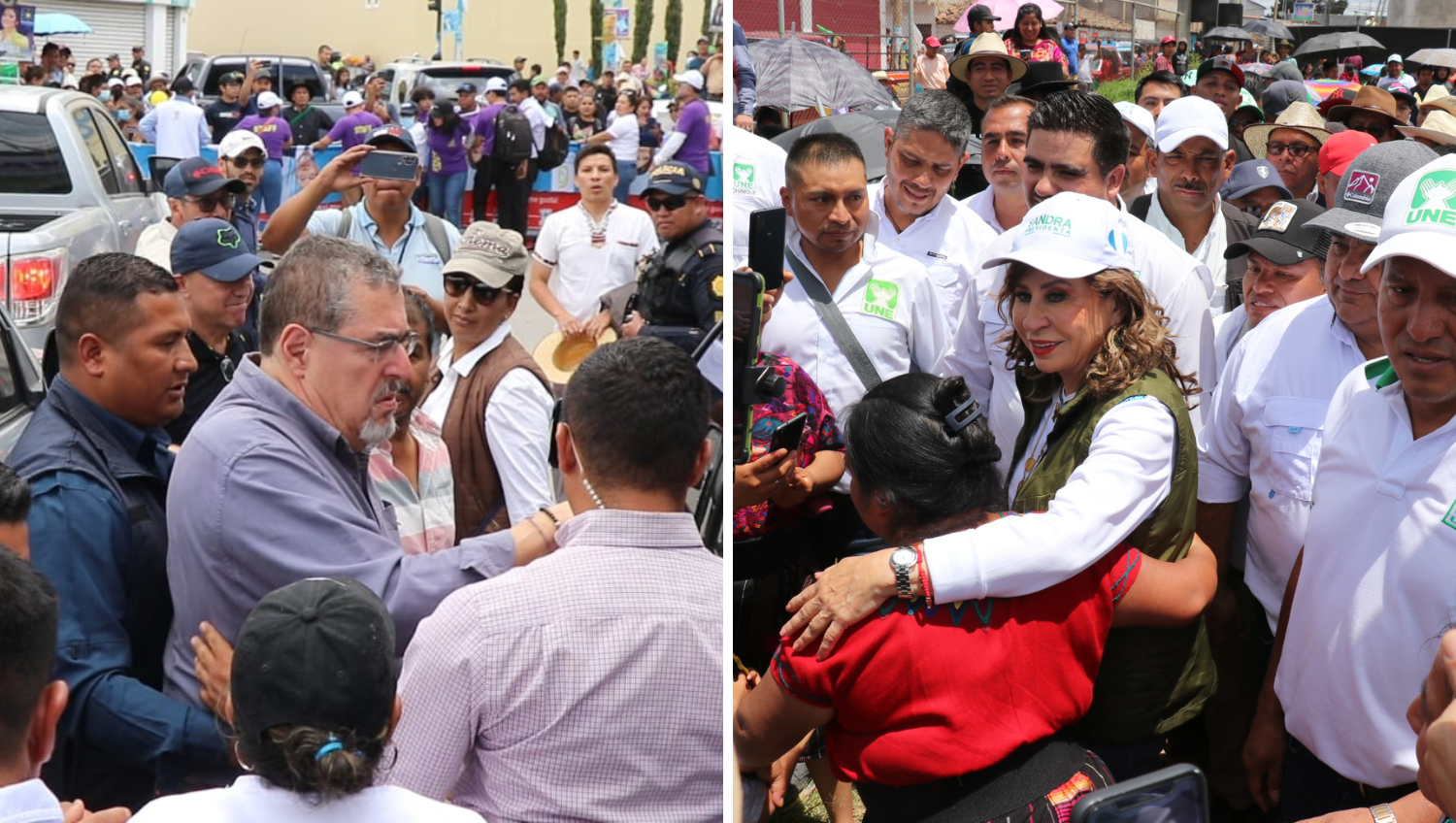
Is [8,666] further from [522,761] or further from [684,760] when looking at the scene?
[684,760]

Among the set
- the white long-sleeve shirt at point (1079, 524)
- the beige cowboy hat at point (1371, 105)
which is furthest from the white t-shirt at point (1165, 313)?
the beige cowboy hat at point (1371, 105)

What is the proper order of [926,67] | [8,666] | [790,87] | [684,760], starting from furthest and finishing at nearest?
[926,67], [790,87], [684,760], [8,666]

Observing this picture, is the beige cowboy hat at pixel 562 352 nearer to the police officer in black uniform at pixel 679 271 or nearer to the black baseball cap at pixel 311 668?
the police officer in black uniform at pixel 679 271

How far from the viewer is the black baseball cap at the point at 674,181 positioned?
6.50 metres

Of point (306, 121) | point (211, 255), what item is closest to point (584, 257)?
point (211, 255)

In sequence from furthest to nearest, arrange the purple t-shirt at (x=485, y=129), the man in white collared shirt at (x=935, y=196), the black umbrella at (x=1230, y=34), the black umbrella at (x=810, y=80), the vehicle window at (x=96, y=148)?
the black umbrella at (x=1230, y=34)
the purple t-shirt at (x=485, y=129)
the black umbrella at (x=810, y=80)
the vehicle window at (x=96, y=148)
the man in white collared shirt at (x=935, y=196)

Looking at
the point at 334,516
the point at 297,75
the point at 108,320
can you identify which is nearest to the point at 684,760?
the point at 334,516

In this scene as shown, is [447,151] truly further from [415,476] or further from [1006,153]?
[415,476]

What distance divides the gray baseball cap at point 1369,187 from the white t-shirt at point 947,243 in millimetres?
1511

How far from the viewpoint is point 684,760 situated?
2.34 m

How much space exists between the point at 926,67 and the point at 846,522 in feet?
29.0

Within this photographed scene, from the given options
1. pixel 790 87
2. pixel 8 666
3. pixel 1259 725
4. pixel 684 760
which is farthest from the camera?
pixel 790 87

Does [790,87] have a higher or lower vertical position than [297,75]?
lower

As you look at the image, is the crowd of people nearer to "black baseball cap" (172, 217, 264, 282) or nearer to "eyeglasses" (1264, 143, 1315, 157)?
"black baseball cap" (172, 217, 264, 282)
